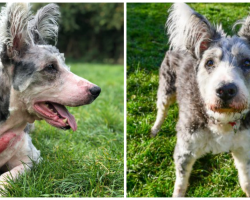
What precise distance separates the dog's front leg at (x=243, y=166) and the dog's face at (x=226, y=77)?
532 mm

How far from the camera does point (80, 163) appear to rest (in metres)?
3.12

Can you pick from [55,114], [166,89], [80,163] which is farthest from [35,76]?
A: [166,89]

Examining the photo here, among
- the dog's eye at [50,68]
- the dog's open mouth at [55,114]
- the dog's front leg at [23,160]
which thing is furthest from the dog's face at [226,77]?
the dog's front leg at [23,160]

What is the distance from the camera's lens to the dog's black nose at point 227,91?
2.49 metres

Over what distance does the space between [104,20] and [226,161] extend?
16.7m

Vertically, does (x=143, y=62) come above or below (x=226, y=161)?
above

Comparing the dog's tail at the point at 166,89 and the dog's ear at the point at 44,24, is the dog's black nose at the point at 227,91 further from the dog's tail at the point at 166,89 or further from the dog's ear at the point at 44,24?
the dog's ear at the point at 44,24

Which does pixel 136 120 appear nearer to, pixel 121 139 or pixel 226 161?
pixel 121 139

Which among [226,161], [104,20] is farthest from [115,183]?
[104,20]

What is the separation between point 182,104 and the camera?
3553 mm

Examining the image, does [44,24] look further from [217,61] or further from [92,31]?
[92,31]

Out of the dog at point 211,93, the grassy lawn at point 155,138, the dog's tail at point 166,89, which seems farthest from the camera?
the dog's tail at point 166,89

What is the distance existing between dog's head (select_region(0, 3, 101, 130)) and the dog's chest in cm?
134

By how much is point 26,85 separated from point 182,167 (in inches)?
80.6
